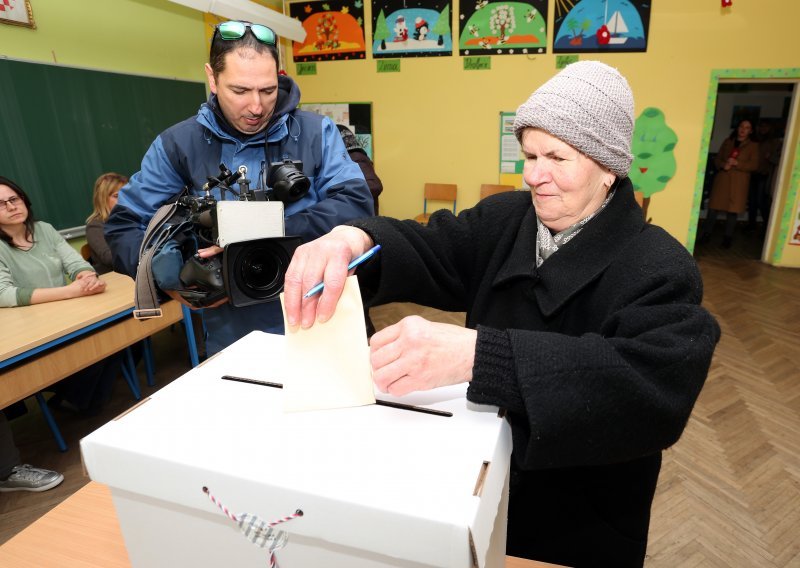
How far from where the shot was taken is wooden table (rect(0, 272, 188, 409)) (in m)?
2.05

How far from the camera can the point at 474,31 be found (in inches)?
206

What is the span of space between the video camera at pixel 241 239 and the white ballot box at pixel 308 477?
358 millimetres

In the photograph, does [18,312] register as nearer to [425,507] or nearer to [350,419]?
[350,419]

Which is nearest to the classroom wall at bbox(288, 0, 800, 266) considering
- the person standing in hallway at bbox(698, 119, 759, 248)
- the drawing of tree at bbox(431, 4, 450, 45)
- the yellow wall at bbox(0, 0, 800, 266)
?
the yellow wall at bbox(0, 0, 800, 266)

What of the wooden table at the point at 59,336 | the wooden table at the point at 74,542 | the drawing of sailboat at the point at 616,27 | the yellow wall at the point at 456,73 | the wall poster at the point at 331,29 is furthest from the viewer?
the wall poster at the point at 331,29

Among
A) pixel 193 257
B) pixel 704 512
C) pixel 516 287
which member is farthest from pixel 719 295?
pixel 193 257

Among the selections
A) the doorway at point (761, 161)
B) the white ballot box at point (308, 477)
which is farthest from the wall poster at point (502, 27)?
the white ballot box at point (308, 477)

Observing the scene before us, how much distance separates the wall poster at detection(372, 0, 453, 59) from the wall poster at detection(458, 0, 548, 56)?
196 mm

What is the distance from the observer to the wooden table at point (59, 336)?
2.05 metres

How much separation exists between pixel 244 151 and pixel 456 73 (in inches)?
183

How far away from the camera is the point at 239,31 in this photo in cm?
127

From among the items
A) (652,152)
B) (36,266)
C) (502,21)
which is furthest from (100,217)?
(652,152)

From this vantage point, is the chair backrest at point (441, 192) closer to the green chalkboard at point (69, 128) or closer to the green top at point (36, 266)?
the green chalkboard at point (69, 128)

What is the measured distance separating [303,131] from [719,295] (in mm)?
4698
